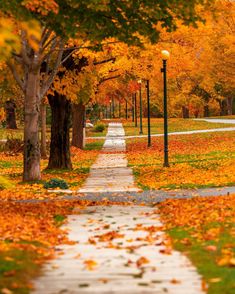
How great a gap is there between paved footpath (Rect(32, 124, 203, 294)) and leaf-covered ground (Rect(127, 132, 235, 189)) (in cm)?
710

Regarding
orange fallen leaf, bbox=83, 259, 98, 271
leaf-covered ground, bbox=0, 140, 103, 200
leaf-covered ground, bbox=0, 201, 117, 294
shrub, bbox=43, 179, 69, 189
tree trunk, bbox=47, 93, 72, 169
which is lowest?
leaf-covered ground, bbox=0, 140, 103, 200

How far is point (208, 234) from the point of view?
10305 mm

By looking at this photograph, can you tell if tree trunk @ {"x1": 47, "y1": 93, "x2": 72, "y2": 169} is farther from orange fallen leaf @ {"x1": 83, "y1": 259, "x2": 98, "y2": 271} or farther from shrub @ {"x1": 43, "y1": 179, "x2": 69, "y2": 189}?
orange fallen leaf @ {"x1": 83, "y1": 259, "x2": 98, "y2": 271}

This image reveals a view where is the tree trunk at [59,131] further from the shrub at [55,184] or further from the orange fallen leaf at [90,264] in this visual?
the orange fallen leaf at [90,264]

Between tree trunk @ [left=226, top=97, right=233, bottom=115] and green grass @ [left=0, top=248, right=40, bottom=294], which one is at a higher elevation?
tree trunk @ [left=226, top=97, right=233, bottom=115]

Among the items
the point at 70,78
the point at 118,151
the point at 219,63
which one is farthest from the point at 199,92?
the point at 70,78

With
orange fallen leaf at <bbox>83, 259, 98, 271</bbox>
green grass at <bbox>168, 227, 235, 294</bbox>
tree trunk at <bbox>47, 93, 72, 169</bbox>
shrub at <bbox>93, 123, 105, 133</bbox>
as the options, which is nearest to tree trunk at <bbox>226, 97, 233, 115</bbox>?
shrub at <bbox>93, 123, 105, 133</bbox>

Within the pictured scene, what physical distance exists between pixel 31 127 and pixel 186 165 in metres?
7.71

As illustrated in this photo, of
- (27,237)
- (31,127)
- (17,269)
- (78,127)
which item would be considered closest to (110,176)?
(31,127)

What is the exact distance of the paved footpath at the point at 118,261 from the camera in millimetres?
6879

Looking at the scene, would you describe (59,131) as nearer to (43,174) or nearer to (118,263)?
(43,174)

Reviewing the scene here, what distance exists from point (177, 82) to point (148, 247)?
81.2m

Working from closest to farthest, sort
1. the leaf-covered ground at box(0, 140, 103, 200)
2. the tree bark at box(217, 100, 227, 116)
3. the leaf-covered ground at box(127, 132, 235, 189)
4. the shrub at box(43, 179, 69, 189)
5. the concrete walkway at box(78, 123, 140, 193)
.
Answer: the leaf-covered ground at box(0, 140, 103, 200), the shrub at box(43, 179, 69, 189), the concrete walkway at box(78, 123, 140, 193), the leaf-covered ground at box(127, 132, 235, 189), the tree bark at box(217, 100, 227, 116)

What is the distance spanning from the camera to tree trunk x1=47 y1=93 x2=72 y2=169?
2636 centimetres
